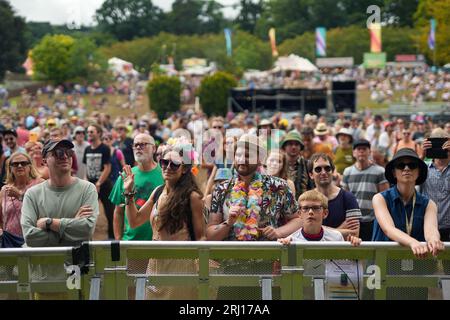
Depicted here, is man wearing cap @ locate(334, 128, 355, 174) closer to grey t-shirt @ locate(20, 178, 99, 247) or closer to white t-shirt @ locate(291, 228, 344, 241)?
white t-shirt @ locate(291, 228, 344, 241)

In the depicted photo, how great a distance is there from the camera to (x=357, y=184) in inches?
330

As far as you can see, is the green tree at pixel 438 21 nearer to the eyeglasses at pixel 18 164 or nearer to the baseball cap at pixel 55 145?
the eyeglasses at pixel 18 164

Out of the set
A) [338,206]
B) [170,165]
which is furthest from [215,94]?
[170,165]

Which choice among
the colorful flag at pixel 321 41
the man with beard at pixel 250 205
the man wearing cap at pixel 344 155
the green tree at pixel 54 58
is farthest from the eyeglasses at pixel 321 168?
the colorful flag at pixel 321 41

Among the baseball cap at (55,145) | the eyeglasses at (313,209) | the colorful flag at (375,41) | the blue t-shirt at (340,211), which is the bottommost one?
the blue t-shirt at (340,211)

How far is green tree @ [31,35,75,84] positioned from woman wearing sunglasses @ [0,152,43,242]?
4639cm

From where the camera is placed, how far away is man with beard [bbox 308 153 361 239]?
6363 mm

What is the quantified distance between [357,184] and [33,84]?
172 feet

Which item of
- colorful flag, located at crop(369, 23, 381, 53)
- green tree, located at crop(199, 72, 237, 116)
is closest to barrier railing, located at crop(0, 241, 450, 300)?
green tree, located at crop(199, 72, 237, 116)

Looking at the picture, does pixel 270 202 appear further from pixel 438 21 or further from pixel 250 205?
pixel 438 21

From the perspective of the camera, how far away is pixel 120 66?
57000mm

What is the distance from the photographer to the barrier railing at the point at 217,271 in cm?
448

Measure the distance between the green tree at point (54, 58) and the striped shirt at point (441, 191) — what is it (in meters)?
47.2
